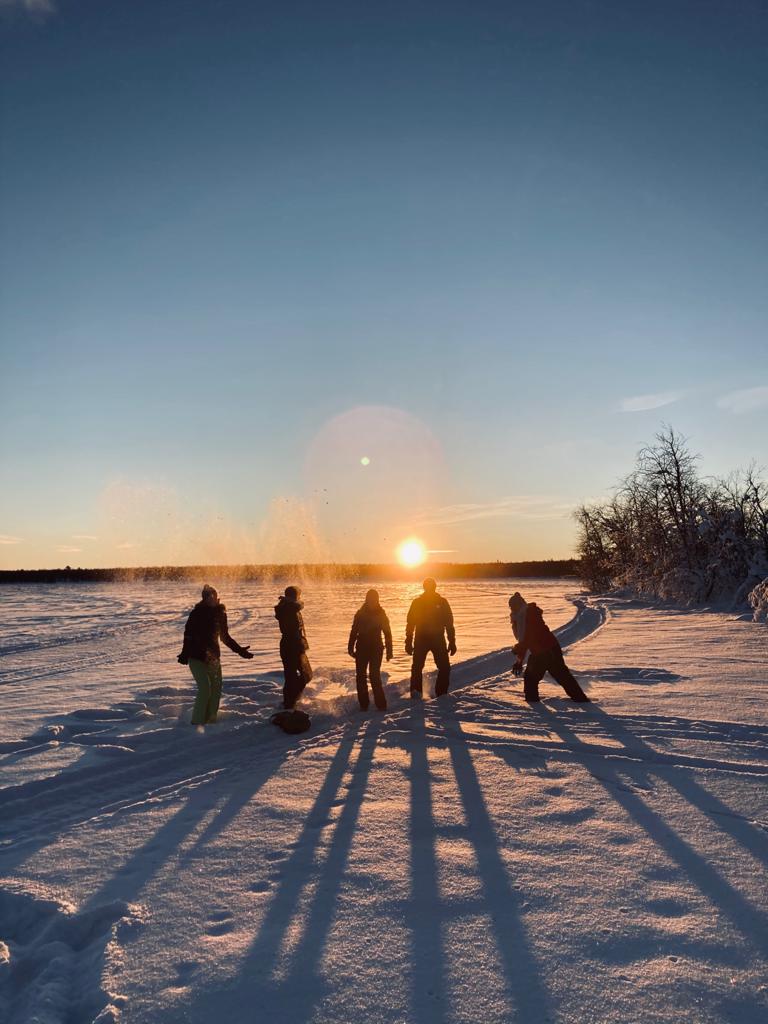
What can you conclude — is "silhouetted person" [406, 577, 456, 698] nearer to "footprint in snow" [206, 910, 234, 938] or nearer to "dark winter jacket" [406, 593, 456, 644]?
"dark winter jacket" [406, 593, 456, 644]

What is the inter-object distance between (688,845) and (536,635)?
5.19m

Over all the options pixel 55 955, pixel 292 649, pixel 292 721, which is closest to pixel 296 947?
pixel 55 955

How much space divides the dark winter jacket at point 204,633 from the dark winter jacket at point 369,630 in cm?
185

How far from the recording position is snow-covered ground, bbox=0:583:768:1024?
311 cm

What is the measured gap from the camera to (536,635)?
9.70 meters

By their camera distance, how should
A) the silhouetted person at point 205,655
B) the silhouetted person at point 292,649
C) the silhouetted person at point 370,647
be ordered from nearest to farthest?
the silhouetted person at point 205,655 → the silhouetted person at point 292,649 → the silhouetted person at point 370,647

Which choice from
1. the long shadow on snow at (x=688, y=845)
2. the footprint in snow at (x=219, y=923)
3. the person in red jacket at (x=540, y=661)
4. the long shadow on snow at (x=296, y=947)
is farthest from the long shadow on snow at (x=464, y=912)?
the person in red jacket at (x=540, y=661)

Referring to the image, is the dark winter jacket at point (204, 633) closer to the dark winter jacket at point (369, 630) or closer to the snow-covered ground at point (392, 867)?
the snow-covered ground at point (392, 867)

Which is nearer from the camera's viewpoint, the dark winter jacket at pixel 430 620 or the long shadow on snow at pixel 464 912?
the long shadow on snow at pixel 464 912

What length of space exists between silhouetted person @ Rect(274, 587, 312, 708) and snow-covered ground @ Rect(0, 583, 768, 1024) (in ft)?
2.10

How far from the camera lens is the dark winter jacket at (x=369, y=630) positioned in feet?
32.0

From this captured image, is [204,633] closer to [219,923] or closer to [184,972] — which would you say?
[219,923]

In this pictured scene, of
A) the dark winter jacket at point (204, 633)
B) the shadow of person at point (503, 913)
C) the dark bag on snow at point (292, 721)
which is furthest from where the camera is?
the dark winter jacket at point (204, 633)

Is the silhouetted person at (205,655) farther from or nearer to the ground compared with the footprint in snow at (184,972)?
farther from the ground
